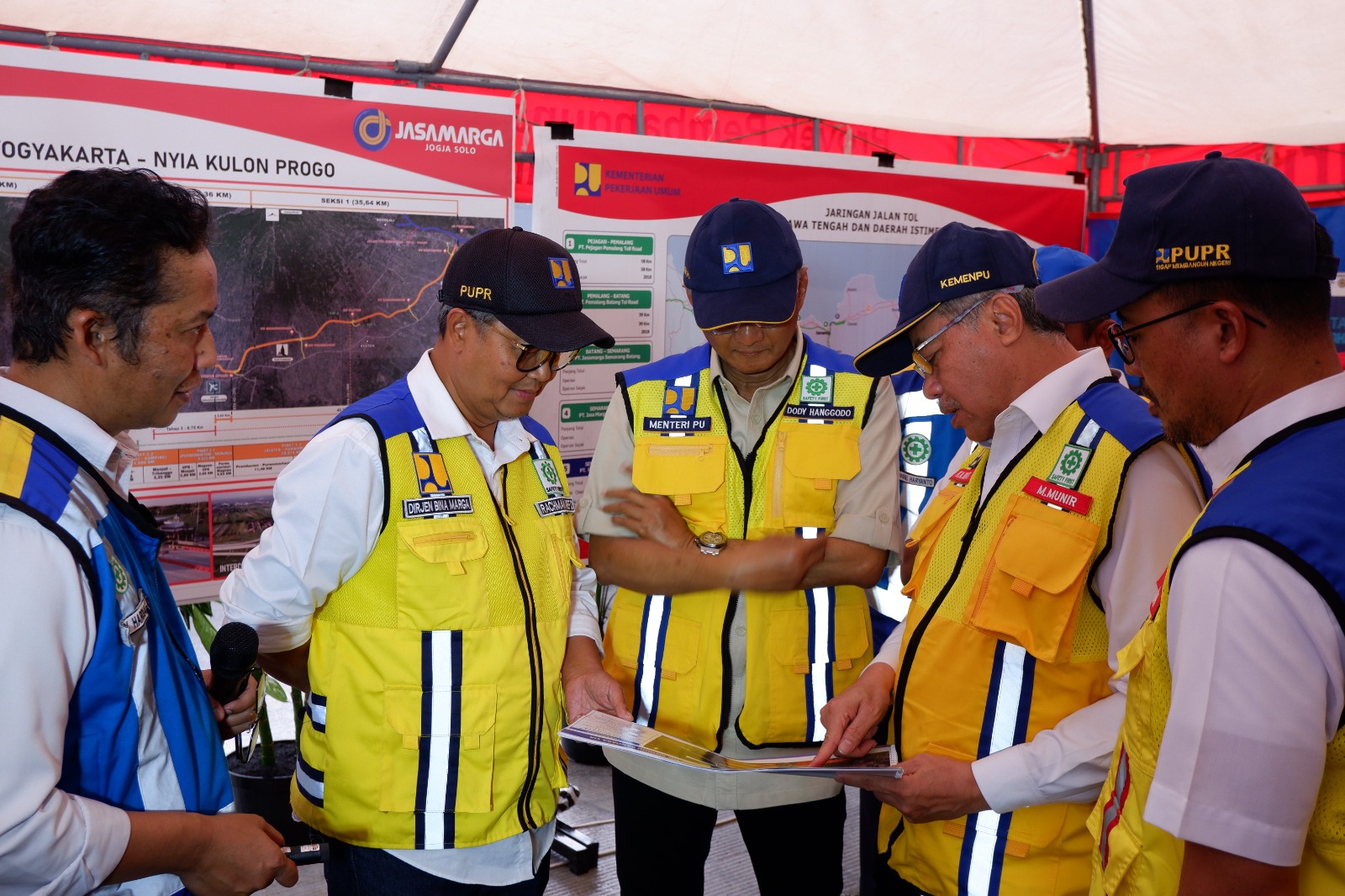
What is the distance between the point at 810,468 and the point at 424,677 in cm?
97

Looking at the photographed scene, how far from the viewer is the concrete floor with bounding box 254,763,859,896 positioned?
3225 millimetres

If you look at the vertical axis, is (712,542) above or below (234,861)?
above

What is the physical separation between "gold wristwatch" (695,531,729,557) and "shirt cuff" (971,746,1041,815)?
0.76 meters

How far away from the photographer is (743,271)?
2164mm

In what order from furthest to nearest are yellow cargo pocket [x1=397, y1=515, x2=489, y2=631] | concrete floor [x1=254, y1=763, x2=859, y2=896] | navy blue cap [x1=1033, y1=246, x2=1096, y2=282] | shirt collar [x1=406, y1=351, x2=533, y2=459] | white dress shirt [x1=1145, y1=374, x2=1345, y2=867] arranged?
1. concrete floor [x1=254, y1=763, x2=859, y2=896]
2. navy blue cap [x1=1033, y1=246, x2=1096, y2=282]
3. shirt collar [x1=406, y1=351, x2=533, y2=459]
4. yellow cargo pocket [x1=397, y1=515, x2=489, y2=631]
5. white dress shirt [x1=1145, y1=374, x2=1345, y2=867]

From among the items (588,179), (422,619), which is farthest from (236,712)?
(588,179)

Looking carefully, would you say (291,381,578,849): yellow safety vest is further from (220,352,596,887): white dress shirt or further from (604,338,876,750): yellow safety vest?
(604,338,876,750): yellow safety vest

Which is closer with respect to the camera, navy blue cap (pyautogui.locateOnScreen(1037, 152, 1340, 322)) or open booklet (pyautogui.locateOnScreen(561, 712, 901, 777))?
navy blue cap (pyautogui.locateOnScreen(1037, 152, 1340, 322))

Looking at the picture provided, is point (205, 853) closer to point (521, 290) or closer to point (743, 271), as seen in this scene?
point (521, 290)

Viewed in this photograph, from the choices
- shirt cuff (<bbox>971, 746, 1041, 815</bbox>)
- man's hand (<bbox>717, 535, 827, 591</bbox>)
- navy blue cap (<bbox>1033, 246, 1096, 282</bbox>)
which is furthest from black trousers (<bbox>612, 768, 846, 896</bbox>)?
navy blue cap (<bbox>1033, 246, 1096, 282</bbox>)

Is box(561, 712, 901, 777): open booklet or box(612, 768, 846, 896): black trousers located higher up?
box(561, 712, 901, 777): open booklet

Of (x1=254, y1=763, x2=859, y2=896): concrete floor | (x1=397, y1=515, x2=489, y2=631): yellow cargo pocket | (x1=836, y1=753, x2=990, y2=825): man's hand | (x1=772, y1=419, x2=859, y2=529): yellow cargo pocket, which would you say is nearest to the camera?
(x1=836, y1=753, x2=990, y2=825): man's hand

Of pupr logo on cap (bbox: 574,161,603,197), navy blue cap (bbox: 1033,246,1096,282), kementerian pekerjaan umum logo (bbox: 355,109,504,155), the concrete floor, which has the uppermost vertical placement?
kementerian pekerjaan umum logo (bbox: 355,109,504,155)

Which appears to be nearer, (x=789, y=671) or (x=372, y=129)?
(x=789, y=671)
